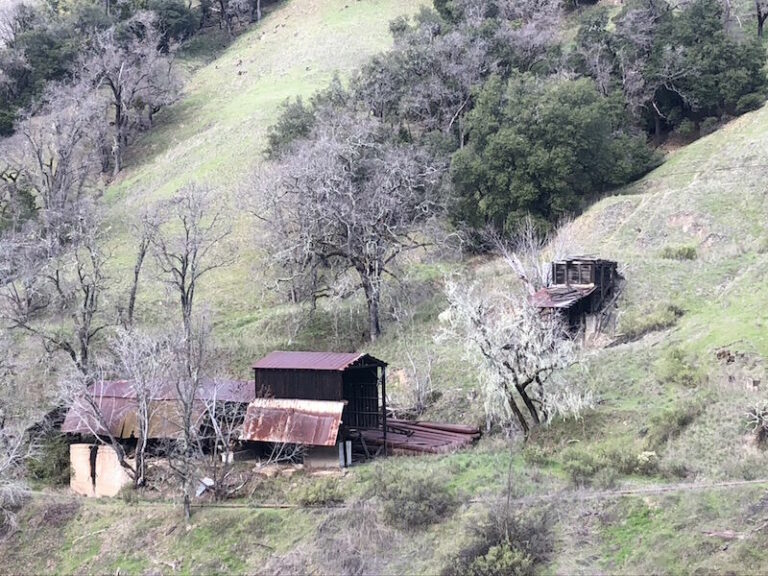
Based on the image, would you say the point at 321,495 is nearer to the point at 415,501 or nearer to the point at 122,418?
the point at 415,501

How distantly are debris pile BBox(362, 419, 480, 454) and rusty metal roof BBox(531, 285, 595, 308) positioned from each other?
17.6 feet

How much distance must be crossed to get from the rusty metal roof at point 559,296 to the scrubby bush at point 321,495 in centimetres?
1035

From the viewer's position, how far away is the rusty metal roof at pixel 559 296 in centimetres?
3111

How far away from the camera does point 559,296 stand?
32219 millimetres

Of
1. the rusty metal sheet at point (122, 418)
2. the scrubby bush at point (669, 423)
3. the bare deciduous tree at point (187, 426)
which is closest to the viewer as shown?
the scrubby bush at point (669, 423)

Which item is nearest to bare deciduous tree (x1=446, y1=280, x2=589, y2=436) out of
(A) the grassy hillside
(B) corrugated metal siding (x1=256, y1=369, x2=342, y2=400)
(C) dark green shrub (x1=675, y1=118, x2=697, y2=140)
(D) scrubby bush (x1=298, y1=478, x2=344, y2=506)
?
(A) the grassy hillside

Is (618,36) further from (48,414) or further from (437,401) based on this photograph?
(48,414)

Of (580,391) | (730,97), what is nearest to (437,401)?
(580,391)

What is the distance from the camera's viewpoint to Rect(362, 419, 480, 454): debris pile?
2705cm

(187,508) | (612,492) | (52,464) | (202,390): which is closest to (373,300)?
(202,390)

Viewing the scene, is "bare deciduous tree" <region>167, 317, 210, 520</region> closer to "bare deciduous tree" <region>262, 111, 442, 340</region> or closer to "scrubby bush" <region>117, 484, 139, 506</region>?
"scrubby bush" <region>117, 484, 139, 506</region>

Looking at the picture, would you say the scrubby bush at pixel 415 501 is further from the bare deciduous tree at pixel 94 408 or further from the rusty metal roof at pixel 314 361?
the bare deciduous tree at pixel 94 408

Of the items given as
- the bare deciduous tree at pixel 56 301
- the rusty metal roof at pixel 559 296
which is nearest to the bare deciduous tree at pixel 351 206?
the rusty metal roof at pixel 559 296

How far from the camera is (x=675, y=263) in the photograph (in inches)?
1387
